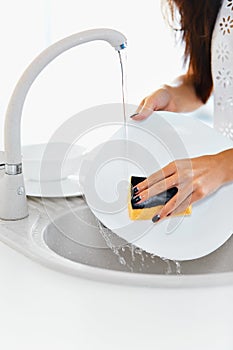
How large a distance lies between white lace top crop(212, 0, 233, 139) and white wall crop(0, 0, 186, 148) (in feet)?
6.10

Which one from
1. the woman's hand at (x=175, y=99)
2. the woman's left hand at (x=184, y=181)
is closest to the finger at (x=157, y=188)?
the woman's left hand at (x=184, y=181)

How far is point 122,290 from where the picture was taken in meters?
0.94

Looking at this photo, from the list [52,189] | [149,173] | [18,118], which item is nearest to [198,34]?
[149,173]

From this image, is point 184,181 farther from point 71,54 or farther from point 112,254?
point 71,54

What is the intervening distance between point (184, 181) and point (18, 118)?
0.32 meters

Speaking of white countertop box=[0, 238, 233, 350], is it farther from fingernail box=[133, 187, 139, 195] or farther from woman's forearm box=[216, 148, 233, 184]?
woman's forearm box=[216, 148, 233, 184]

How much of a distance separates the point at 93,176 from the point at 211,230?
25cm

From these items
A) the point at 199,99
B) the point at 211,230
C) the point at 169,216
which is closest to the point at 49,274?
the point at 169,216

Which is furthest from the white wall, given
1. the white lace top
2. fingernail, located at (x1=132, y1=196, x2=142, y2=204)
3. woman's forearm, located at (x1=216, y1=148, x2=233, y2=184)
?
fingernail, located at (x1=132, y1=196, x2=142, y2=204)

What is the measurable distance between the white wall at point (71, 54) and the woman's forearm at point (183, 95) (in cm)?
174

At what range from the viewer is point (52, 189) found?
1404 mm

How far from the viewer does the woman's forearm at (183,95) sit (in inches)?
65.9

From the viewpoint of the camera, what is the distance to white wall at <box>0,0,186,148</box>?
11.3 ft

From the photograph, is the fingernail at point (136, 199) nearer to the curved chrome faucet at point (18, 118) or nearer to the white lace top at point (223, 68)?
the curved chrome faucet at point (18, 118)
